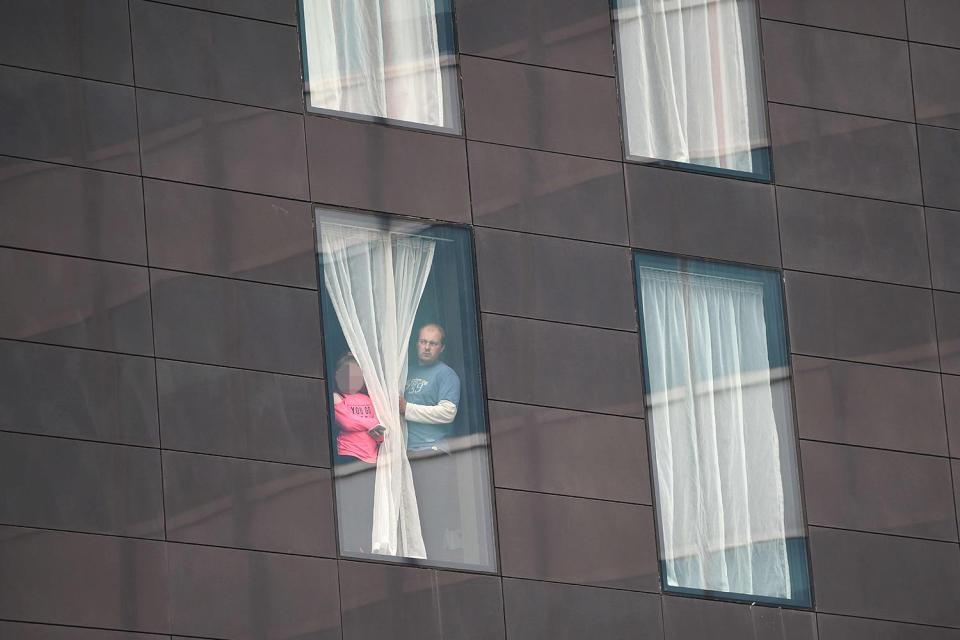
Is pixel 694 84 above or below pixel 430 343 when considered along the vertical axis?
above

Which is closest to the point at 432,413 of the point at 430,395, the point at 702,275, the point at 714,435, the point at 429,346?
the point at 430,395

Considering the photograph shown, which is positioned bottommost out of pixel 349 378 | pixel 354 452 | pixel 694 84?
pixel 354 452

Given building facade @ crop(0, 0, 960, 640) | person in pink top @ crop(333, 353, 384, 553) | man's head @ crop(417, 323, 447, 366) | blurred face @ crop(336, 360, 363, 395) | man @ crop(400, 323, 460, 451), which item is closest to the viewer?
building facade @ crop(0, 0, 960, 640)

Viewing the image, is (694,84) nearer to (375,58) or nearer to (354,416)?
(375,58)

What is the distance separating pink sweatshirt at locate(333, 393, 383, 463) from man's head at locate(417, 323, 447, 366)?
748mm

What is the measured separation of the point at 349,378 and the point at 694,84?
17.2 feet

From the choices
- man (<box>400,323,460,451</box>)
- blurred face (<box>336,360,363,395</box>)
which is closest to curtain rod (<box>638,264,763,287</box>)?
man (<box>400,323,460,451</box>)

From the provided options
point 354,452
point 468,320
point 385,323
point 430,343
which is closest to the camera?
point 354,452

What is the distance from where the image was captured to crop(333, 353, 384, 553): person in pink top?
20547mm

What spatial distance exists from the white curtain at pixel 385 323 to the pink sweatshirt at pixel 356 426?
0.09m

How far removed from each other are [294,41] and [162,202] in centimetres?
224

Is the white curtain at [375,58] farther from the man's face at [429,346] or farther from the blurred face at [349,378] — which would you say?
the blurred face at [349,378]

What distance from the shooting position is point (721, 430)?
22.8 m

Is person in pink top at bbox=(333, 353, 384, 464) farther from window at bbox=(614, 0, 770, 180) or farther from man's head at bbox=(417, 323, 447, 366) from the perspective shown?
window at bbox=(614, 0, 770, 180)
